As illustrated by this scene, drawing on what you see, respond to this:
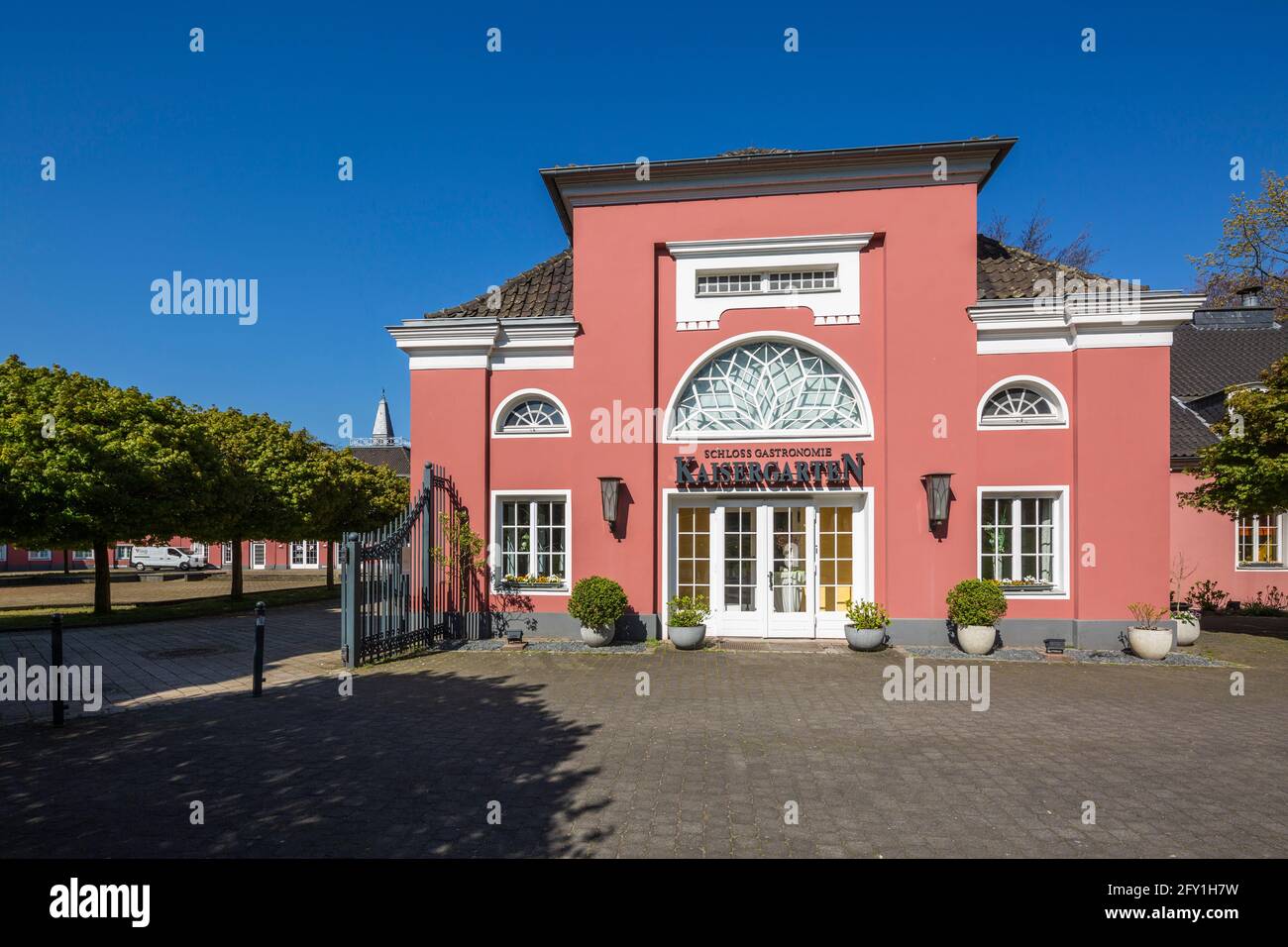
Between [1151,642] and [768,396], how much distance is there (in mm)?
7277

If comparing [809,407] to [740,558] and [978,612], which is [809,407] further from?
[978,612]

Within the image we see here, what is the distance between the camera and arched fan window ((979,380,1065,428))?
11312mm

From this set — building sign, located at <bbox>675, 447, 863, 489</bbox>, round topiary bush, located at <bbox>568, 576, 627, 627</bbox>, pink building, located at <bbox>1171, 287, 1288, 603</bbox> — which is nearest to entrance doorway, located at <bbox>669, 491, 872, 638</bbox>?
building sign, located at <bbox>675, 447, 863, 489</bbox>

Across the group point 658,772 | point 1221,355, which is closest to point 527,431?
point 658,772

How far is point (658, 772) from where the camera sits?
5426mm

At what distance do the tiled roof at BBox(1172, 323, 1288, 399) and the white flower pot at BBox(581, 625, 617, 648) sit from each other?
18.8 m

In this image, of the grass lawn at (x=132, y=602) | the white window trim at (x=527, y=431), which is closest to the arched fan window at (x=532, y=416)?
the white window trim at (x=527, y=431)

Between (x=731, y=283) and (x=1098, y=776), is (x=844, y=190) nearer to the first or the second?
(x=731, y=283)

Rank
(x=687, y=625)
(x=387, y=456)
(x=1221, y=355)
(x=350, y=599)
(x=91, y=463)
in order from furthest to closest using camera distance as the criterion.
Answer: (x=387, y=456) → (x=1221, y=355) → (x=91, y=463) → (x=687, y=625) → (x=350, y=599)

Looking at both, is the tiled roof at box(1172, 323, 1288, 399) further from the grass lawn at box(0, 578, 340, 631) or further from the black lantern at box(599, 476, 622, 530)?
the grass lawn at box(0, 578, 340, 631)

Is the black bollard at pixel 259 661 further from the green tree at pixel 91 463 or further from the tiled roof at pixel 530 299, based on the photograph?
the green tree at pixel 91 463

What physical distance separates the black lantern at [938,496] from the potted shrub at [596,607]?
5.50 metres
